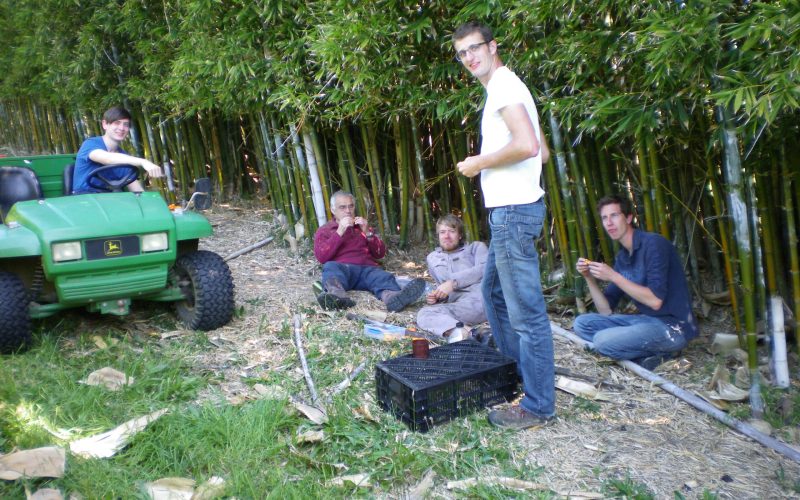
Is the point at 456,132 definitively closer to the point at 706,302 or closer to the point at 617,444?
the point at 706,302

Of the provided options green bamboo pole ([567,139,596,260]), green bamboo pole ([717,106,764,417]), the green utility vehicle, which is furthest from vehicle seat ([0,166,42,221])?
green bamboo pole ([717,106,764,417])

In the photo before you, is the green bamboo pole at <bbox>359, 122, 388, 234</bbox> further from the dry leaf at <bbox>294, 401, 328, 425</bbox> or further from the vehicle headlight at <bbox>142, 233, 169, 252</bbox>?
the dry leaf at <bbox>294, 401, 328, 425</bbox>

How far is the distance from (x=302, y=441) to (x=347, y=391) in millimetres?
451

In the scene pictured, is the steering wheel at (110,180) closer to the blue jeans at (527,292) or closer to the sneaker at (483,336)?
the sneaker at (483,336)

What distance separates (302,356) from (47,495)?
1318 mm

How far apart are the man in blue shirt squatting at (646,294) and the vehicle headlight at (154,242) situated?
6.56 feet

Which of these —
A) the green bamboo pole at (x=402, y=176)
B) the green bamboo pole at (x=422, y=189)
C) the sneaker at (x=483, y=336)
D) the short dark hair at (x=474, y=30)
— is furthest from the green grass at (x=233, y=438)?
the green bamboo pole at (x=402, y=176)

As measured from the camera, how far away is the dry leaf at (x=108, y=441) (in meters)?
2.43

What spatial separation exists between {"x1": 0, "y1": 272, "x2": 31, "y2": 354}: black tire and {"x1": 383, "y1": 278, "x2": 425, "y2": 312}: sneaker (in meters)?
1.83

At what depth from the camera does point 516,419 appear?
263 cm

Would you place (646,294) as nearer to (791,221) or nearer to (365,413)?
(791,221)

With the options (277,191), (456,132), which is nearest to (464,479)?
(456,132)

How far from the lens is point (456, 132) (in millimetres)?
4188

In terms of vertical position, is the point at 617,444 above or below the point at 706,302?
below
